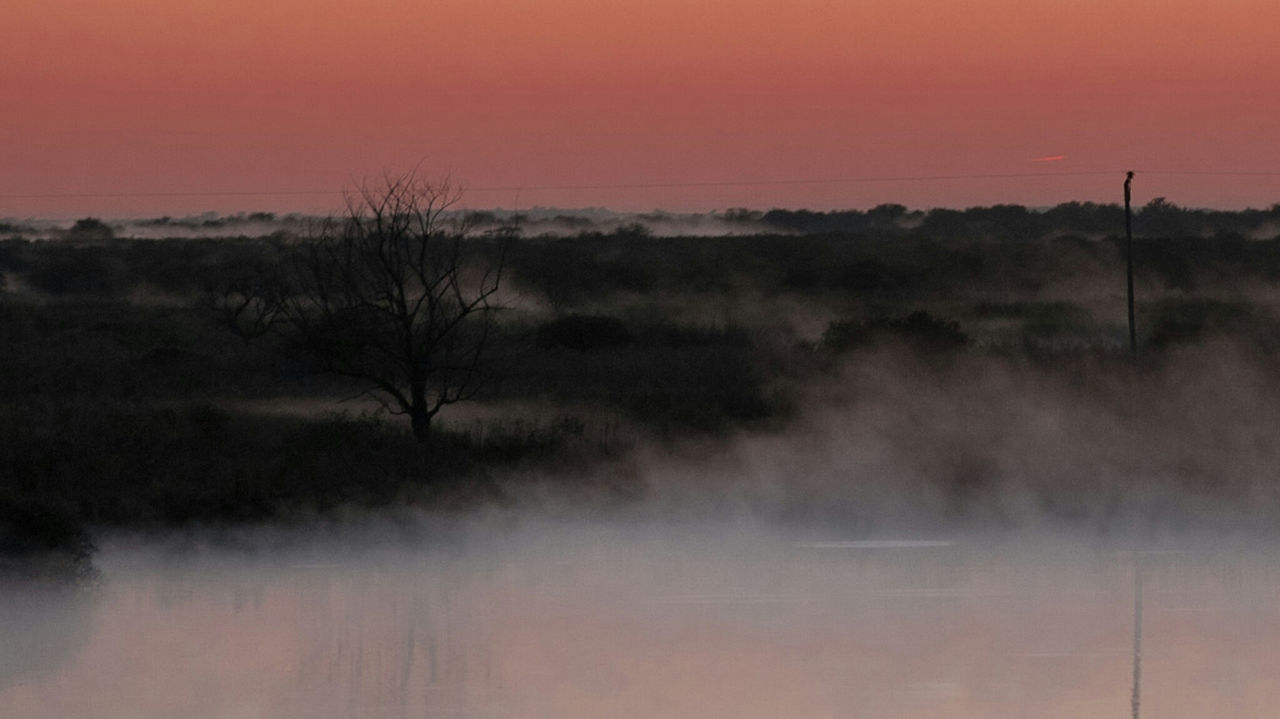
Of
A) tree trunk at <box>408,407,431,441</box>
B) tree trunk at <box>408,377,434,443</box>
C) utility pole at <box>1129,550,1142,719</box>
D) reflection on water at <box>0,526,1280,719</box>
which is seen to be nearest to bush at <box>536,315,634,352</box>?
tree trunk at <box>408,377,434,443</box>

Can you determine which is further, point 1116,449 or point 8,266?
point 8,266

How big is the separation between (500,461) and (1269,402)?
54.9ft

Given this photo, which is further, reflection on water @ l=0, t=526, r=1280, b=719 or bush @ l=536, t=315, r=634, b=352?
bush @ l=536, t=315, r=634, b=352

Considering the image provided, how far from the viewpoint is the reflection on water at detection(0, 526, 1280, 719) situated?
17.6 metres

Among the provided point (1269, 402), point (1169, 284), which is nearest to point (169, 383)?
point (1269, 402)

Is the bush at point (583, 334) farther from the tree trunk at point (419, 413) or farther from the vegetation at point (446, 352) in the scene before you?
the tree trunk at point (419, 413)

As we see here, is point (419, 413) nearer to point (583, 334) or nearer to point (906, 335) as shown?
point (906, 335)

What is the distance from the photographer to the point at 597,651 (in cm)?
1986

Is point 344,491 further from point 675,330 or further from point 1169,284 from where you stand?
point 1169,284

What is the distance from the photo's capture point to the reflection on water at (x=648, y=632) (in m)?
17.6

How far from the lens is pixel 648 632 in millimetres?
20922

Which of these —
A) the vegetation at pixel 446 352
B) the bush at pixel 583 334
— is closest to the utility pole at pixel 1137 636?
the vegetation at pixel 446 352

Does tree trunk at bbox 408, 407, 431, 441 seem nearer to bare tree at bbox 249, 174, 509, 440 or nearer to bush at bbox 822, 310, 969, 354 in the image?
bare tree at bbox 249, 174, 509, 440

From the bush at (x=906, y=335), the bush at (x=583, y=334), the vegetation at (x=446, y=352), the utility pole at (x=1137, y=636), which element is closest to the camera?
the utility pole at (x=1137, y=636)
